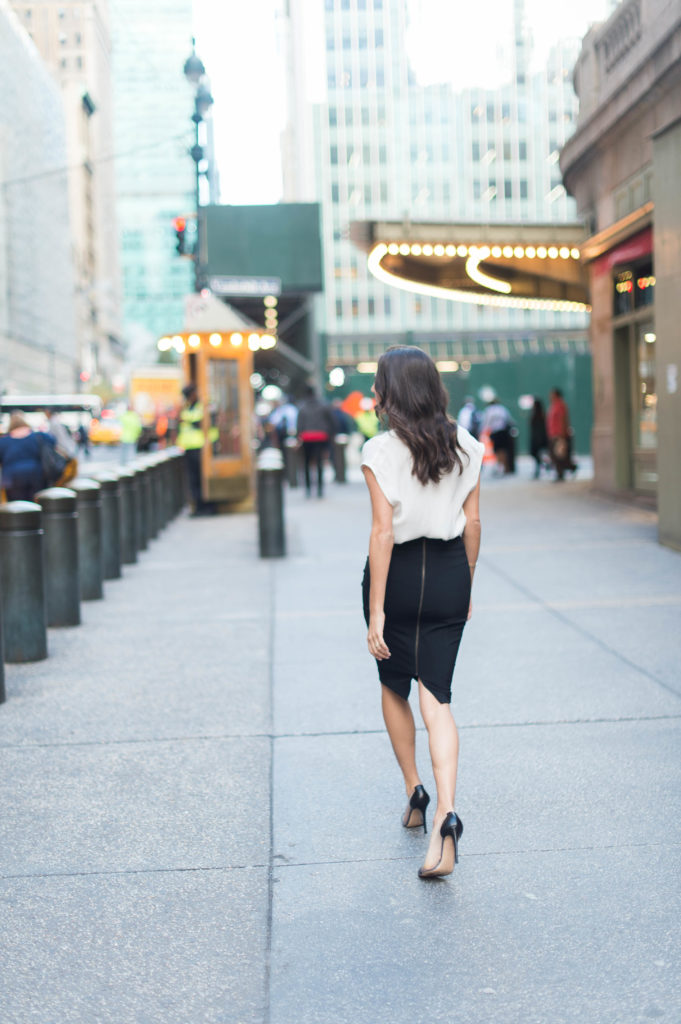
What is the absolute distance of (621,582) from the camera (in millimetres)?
9781

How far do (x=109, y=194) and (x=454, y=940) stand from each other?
621ft

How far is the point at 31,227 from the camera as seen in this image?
352ft

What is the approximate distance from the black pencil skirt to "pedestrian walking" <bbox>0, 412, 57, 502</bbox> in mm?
8794

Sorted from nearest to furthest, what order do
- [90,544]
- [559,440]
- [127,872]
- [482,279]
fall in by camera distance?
1. [127,872]
2. [90,544]
3. [559,440]
4. [482,279]

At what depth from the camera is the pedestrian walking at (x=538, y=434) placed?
77.7 ft

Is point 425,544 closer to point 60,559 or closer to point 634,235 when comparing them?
point 60,559

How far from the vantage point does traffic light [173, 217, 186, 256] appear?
21.9 meters

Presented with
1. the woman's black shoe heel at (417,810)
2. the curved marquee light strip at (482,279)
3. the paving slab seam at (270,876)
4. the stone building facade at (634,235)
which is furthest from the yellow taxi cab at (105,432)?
the woman's black shoe heel at (417,810)

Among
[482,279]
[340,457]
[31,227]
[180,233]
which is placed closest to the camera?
[180,233]

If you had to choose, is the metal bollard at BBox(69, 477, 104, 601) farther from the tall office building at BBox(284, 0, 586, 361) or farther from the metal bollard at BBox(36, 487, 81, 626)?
the tall office building at BBox(284, 0, 586, 361)

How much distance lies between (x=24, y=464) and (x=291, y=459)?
47.0 feet

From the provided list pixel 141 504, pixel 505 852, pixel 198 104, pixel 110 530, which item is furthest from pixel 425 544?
pixel 198 104

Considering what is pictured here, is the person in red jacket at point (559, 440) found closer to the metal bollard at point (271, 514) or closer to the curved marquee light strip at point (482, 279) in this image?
the curved marquee light strip at point (482, 279)

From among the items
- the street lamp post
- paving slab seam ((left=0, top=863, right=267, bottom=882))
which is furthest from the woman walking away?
the street lamp post
